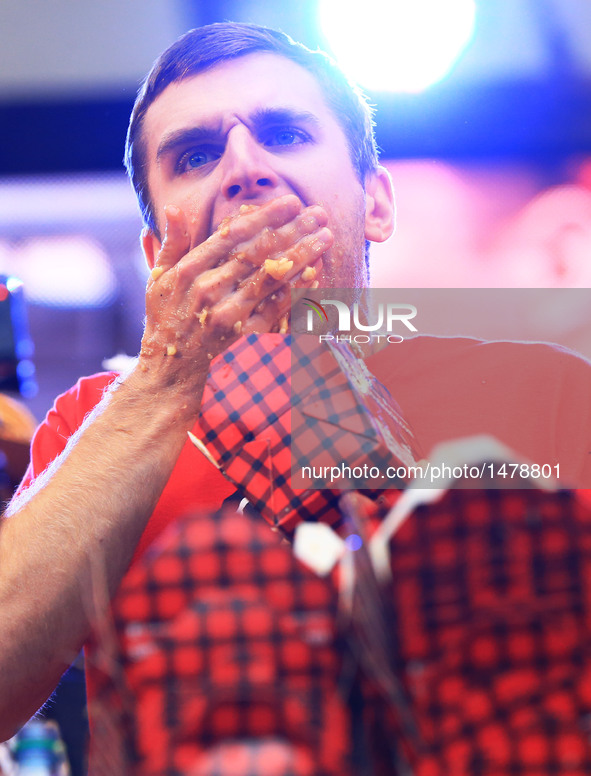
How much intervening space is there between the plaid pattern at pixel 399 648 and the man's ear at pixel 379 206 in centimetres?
62

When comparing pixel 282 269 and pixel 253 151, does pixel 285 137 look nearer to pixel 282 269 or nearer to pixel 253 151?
pixel 253 151

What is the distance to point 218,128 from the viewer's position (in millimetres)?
752

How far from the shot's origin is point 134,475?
21.9 inches

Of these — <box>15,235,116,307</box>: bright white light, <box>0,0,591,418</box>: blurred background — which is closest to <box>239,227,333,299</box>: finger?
<box>0,0,591,418</box>: blurred background

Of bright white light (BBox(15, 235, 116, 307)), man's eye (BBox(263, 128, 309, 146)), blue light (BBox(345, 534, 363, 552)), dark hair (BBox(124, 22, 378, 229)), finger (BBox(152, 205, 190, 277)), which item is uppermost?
dark hair (BBox(124, 22, 378, 229))

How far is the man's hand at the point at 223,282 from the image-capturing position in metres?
0.60

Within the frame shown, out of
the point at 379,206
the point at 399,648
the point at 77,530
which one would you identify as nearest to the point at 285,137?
the point at 379,206

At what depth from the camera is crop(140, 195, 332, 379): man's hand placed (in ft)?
1.97

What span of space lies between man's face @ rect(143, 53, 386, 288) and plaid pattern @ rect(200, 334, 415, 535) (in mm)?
266

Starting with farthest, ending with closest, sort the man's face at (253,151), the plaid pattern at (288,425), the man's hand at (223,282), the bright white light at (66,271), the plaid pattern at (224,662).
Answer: the bright white light at (66,271), the man's face at (253,151), the man's hand at (223,282), the plaid pattern at (288,425), the plaid pattern at (224,662)

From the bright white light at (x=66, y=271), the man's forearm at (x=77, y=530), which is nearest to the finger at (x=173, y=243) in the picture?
the man's forearm at (x=77, y=530)

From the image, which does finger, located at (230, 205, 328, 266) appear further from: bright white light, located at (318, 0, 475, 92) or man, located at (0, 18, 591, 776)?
bright white light, located at (318, 0, 475, 92)

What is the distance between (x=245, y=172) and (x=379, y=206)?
0.93 ft

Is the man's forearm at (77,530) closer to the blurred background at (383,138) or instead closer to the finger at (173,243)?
the finger at (173,243)
